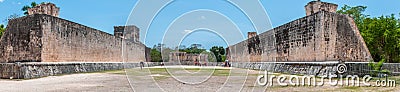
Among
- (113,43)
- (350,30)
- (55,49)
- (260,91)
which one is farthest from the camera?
(113,43)

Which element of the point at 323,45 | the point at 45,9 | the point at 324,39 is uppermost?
the point at 45,9

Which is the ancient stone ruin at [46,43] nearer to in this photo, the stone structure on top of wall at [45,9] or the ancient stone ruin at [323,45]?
the stone structure on top of wall at [45,9]

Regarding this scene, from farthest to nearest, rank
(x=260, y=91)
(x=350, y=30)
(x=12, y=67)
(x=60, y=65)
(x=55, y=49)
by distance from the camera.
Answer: (x=55, y=49) < (x=60, y=65) < (x=350, y=30) < (x=12, y=67) < (x=260, y=91)

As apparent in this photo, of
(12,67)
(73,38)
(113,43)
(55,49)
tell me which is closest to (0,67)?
(12,67)

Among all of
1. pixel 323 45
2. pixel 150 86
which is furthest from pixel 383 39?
pixel 150 86

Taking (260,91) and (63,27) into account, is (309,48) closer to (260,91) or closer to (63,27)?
(260,91)

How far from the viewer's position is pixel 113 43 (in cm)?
2589

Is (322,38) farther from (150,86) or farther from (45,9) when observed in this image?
(45,9)

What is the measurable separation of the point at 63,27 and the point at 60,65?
386cm

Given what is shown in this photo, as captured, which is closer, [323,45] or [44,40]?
[323,45]

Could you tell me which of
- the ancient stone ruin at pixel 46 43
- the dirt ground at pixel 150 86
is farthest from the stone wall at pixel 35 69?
the dirt ground at pixel 150 86

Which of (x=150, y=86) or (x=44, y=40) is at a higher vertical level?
(x=44, y=40)

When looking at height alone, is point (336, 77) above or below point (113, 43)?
below

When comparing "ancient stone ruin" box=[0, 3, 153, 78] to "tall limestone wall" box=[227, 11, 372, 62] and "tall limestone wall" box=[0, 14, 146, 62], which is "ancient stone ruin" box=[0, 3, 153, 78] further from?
"tall limestone wall" box=[227, 11, 372, 62]
